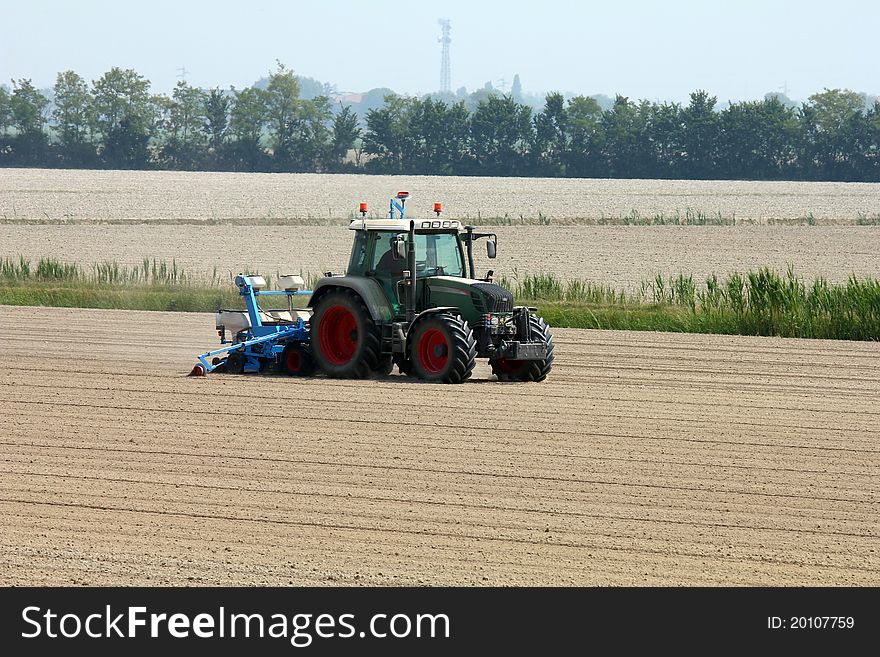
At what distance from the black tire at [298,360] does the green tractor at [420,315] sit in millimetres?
169

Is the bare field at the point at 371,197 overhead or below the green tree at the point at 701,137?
below

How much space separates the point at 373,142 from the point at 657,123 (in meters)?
19.2

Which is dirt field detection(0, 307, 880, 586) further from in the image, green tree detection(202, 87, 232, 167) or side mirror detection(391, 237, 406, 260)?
green tree detection(202, 87, 232, 167)

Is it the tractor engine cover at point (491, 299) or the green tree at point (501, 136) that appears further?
the green tree at point (501, 136)

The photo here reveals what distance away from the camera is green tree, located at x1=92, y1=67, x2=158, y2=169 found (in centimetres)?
8931

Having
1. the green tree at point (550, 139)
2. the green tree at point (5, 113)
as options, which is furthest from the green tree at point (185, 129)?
the green tree at point (550, 139)

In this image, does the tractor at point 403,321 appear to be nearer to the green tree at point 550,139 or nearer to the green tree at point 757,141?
the green tree at point 550,139

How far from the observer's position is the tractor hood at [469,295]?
14.4 metres

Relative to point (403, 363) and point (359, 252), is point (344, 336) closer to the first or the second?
point (403, 363)

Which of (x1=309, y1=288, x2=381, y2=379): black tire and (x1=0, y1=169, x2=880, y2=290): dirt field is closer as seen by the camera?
(x1=309, y1=288, x2=381, y2=379): black tire

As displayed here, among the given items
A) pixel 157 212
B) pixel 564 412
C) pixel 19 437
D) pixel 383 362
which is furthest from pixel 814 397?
pixel 157 212

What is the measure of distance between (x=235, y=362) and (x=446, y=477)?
6.13 meters

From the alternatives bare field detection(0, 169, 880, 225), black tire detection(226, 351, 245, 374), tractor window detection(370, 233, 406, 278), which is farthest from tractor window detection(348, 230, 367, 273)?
bare field detection(0, 169, 880, 225)
